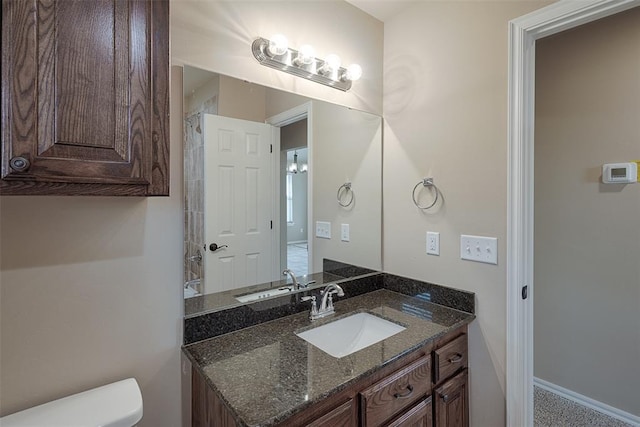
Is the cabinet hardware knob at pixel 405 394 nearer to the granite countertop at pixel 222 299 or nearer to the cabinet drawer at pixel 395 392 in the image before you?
the cabinet drawer at pixel 395 392

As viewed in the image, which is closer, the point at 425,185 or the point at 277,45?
the point at 277,45

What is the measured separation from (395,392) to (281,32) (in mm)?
1655

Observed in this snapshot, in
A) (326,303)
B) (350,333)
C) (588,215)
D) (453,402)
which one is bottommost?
(453,402)

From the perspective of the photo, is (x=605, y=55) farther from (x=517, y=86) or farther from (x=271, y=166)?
(x=271, y=166)

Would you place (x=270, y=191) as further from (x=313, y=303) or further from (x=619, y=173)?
(x=619, y=173)

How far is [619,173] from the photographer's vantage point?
2.04 m

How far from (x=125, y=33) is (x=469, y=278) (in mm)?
1730

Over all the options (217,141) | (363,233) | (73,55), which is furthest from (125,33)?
(363,233)

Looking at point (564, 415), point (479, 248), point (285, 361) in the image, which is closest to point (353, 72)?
point (479, 248)

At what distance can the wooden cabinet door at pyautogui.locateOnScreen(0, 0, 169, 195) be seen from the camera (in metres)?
0.74

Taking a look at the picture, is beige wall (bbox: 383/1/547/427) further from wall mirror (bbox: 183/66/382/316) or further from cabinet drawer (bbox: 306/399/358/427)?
cabinet drawer (bbox: 306/399/358/427)

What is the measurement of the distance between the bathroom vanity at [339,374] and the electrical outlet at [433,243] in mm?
202

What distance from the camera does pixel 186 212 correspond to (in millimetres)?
1270

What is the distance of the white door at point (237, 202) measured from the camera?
4.60 feet
